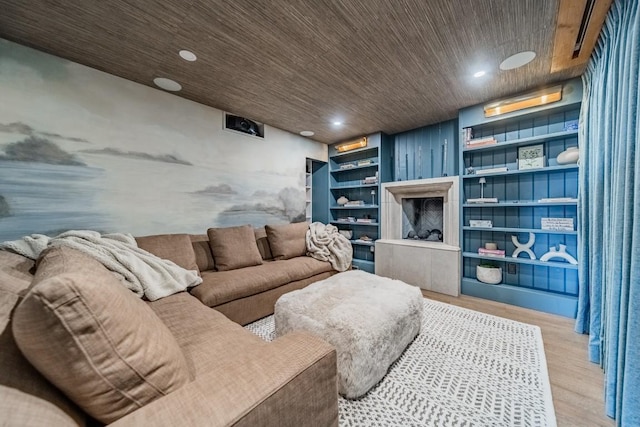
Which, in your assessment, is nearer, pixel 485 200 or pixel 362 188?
pixel 485 200

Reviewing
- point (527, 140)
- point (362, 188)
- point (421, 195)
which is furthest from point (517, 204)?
point (362, 188)

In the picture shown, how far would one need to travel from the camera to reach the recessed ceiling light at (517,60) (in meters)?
2.07

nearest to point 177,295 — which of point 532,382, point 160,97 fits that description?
point 160,97

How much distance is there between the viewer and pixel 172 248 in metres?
2.31

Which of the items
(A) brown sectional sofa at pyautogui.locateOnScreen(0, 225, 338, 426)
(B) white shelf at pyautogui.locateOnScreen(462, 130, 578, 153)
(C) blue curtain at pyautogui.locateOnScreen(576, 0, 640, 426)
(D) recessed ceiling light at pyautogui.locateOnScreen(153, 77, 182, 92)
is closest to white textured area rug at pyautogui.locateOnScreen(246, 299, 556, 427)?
(C) blue curtain at pyautogui.locateOnScreen(576, 0, 640, 426)

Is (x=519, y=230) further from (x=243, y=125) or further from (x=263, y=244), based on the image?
(x=243, y=125)

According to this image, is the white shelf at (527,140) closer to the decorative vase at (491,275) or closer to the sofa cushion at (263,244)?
the decorative vase at (491,275)

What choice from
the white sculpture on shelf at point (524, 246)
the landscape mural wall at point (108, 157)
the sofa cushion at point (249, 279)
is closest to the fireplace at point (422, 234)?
the white sculpture on shelf at point (524, 246)

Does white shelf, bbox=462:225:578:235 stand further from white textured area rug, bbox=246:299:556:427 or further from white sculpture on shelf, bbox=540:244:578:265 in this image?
white textured area rug, bbox=246:299:556:427

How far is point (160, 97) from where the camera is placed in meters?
2.66

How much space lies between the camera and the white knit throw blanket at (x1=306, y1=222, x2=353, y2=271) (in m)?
3.25

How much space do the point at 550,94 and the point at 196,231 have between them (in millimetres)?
4248

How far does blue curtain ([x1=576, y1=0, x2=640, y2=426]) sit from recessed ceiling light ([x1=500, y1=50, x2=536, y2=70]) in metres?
0.41

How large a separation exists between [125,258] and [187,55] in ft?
5.71
